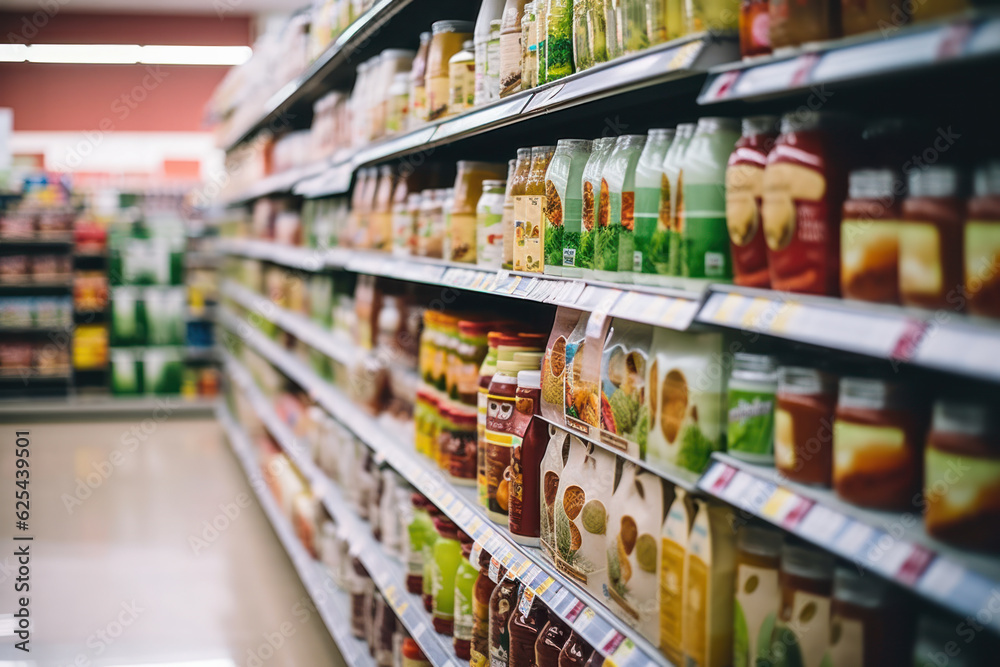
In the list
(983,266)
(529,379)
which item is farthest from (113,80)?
(983,266)

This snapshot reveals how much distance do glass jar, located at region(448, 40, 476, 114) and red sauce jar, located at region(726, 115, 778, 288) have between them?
1.19 m

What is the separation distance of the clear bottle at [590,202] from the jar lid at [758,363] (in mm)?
460

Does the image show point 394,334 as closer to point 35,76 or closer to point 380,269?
point 380,269

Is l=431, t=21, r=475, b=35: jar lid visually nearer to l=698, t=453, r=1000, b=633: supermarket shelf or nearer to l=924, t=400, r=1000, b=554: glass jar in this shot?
l=698, t=453, r=1000, b=633: supermarket shelf

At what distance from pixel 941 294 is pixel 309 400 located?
3795 mm

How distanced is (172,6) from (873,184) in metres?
10.3

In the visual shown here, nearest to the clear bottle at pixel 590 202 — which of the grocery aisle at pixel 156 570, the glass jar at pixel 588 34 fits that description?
the glass jar at pixel 588 34

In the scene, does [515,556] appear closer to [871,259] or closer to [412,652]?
[412,652]

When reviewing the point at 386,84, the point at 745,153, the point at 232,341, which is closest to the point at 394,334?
the point at 386,84

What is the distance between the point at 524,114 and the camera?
1832 mm

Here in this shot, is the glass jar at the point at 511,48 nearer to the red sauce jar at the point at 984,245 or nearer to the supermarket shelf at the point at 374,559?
the red sauce jar at the point at 984,245

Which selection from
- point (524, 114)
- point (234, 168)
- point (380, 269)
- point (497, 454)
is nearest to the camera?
point (524, 114)

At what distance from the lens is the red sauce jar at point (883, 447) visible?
1.10m

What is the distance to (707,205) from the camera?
53.2 inches
